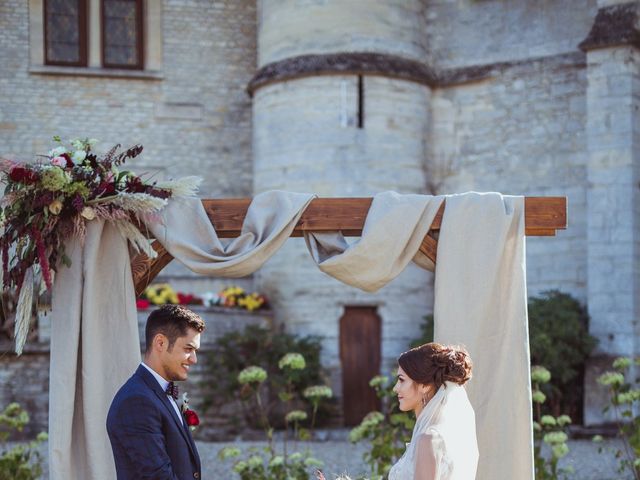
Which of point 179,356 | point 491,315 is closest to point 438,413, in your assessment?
point 179,356

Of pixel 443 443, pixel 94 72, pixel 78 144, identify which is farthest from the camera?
pixel 94 72

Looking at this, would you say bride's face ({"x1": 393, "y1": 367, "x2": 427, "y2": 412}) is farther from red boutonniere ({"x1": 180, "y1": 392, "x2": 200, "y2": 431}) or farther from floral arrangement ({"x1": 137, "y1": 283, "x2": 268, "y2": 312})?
floral arrangement ({"x1": 137, "y1": 283, "x2": 268, "y2": 312})

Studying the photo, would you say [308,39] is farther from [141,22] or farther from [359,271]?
[359,271]

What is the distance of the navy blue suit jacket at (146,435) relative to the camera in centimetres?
396

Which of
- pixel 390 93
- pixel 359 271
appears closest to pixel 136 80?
pixel 390 93

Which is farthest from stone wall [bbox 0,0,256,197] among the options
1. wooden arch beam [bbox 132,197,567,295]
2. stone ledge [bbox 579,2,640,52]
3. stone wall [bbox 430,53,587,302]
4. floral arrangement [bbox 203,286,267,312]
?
wooden arch beam [bbox 132,197,567,295]

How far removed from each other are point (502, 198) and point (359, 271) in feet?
2.73

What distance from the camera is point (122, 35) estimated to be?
643 inches

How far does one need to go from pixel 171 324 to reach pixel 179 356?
131mm

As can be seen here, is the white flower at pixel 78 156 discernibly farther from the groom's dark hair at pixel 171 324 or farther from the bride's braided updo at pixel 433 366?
the bride's braided updo at pixel 433 366

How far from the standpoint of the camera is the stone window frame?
52.5 ft

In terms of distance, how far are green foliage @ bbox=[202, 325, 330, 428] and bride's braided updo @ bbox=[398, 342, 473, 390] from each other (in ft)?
30.1

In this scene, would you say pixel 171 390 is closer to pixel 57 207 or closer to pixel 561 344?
pixel 57 207

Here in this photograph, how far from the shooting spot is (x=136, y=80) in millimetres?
16266
